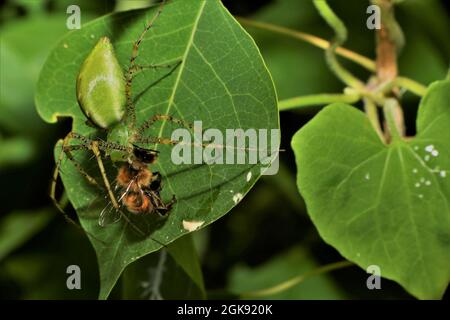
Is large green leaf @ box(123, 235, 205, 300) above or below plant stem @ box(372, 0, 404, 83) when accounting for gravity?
below

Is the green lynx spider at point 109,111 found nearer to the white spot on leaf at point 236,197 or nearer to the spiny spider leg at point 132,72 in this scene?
the spiny spider leg at point 132,72

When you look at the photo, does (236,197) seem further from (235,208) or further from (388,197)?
(235,208)

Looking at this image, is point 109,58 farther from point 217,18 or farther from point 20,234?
point 20,234

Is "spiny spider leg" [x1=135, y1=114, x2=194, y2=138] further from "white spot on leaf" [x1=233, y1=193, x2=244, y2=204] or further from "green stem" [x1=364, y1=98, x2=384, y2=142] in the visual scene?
"green stem" [x1=364, y1=98, x2=384, y2=142]

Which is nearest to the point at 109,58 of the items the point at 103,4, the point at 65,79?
the point at 65,79

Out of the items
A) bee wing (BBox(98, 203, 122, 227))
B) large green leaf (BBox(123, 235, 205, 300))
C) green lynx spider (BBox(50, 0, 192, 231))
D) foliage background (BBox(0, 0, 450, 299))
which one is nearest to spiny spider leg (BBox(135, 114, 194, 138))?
green lynx spider (BBox(50, 0, 192, 231))

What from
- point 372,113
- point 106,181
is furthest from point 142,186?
point 372,113
